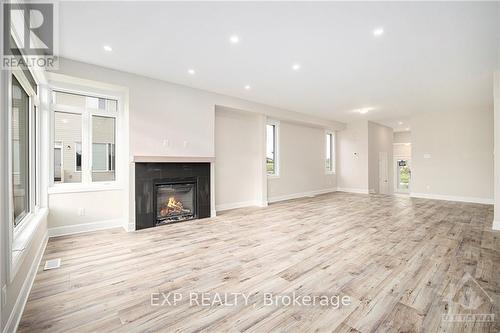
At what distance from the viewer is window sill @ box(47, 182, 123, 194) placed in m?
3.92

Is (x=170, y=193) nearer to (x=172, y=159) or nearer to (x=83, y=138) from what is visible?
(x=172, y=159)

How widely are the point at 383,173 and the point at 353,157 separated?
2.15 meters

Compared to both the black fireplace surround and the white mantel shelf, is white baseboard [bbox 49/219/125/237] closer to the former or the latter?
the black fireplace surround

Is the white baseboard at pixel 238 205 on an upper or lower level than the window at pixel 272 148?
lower

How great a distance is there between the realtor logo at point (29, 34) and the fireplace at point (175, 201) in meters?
2.68

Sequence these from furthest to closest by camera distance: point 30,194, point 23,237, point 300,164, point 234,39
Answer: point 300,164
point 30,194
point 234,39
point 23,237

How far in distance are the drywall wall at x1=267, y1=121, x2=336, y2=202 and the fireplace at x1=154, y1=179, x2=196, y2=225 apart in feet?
9.57

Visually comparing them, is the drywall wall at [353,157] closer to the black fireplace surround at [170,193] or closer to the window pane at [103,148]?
the black fireplace surround at [170,193]

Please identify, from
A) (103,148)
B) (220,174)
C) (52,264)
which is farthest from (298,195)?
(52,264)

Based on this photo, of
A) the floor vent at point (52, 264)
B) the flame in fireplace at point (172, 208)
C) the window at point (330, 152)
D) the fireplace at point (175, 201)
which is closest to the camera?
the floor vent at point (52, 264)

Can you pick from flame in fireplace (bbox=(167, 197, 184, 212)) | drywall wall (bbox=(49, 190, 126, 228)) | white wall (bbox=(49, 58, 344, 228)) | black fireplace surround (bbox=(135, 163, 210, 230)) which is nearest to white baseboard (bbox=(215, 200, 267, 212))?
white wall (bbox=(49, 58, 344, 228))

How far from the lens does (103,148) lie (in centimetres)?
453

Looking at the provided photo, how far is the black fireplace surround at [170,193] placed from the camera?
4418 mm

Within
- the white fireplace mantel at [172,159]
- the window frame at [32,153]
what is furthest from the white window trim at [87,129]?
the white fireplace mantel at [172,159]
